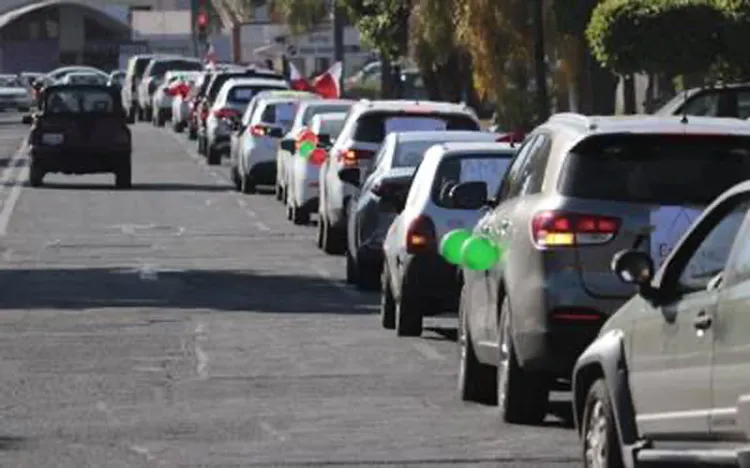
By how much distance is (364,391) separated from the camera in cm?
1659

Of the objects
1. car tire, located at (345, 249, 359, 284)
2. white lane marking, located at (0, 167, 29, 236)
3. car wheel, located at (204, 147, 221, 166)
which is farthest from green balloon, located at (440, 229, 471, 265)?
car wheel, located at (204, 147, 221, 166)

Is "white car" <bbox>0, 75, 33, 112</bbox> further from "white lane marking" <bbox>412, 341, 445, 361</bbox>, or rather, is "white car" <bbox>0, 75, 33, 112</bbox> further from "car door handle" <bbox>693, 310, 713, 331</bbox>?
"car door handle" <bbox>693, 310, 713, 331</bbox>

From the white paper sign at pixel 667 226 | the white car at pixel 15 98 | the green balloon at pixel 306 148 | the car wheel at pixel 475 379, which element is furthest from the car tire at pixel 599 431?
the white car at pixel 15 98

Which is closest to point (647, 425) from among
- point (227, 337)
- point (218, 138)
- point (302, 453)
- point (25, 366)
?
point (302, 453)

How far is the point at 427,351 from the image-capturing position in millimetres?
19141

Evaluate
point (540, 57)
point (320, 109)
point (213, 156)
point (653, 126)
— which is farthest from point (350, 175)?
point (213, 156)

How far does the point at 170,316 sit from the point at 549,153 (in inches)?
330

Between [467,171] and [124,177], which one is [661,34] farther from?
[467,171]

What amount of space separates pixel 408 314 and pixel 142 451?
248 inches

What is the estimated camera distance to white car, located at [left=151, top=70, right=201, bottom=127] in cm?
7438

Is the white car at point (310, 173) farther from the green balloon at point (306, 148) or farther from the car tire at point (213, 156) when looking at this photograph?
the car tire at point (213, 156)

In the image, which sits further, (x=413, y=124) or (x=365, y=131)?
(x=365, y=131)

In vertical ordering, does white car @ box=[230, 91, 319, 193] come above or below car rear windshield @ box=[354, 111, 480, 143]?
below

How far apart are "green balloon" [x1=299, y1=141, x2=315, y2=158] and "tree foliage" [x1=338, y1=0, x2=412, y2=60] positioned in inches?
772
